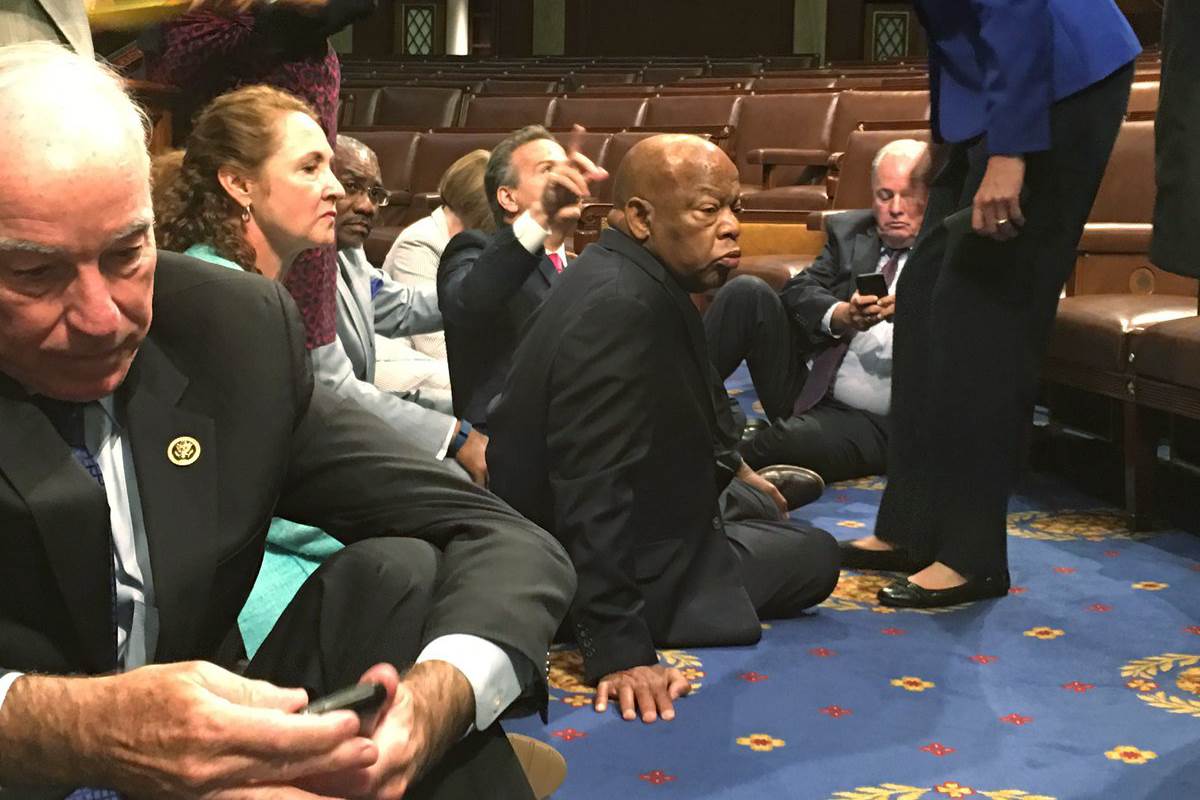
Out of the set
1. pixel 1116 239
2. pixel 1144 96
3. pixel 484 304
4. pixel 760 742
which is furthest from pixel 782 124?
pixel 760 742

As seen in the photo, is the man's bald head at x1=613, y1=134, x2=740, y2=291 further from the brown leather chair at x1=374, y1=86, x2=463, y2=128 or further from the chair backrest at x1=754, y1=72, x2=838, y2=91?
the chair backrest at x1=754, y1=72, x2=838, y2=91

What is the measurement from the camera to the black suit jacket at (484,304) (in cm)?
283

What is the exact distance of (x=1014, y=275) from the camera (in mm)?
2404

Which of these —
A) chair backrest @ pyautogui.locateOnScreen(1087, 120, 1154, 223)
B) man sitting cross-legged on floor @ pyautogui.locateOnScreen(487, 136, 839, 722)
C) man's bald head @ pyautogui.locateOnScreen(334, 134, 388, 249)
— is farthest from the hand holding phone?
chair backrest @ pyautogui.locateOnScreen(1087, 120, 1154, 223)

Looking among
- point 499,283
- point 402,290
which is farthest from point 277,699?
point 402,290

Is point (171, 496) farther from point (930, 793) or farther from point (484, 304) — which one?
point (484, 304)

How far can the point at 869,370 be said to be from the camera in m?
3.60

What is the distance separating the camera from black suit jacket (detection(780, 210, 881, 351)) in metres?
3.54

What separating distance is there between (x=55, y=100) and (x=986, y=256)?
5.61 ft

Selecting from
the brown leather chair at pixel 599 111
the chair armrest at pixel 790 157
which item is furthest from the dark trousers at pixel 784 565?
the brown leather chair at pixel 599 111

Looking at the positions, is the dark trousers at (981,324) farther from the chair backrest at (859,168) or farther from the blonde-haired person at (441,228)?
the chair backrest at (859,168)

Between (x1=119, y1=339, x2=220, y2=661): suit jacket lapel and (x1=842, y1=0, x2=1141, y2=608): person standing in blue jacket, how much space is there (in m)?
1.52

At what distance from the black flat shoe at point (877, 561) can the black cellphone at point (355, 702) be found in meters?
1.87

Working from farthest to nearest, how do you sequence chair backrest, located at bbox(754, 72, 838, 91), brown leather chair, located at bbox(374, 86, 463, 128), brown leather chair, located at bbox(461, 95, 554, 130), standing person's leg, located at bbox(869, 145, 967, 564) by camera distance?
1. chair backrest, located at bbox(754, 72, 838, 91)
2. brown leather chair, located at bbox(374, 86, 463, 128)
3. brown leather chair, located at bbox(461, 95, 554, 130)
4. standing person's leg, located at bbox(869, 145, 967, 564)
